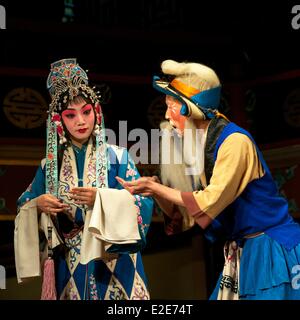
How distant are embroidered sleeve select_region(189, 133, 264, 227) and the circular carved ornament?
2088 millimetres

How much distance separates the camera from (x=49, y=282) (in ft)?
13.4

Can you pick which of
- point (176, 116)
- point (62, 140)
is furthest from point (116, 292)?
point (176, 116)

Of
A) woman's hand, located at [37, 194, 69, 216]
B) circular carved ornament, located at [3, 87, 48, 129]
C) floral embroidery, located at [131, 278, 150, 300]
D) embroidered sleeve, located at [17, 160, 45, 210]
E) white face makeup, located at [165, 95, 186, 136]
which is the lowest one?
floral embroidery, located at [131, 278, 150, 300]

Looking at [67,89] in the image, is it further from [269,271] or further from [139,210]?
[269,271]

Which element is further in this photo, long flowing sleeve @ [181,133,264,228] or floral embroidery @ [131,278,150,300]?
floral embroidery @ [131,278,150,300]

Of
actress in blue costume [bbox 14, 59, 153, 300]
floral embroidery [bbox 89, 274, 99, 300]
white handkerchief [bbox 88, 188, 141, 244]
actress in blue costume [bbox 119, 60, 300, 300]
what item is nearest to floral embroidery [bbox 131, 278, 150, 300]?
actress in blue costume [bbox 14, 59, 153, 300]

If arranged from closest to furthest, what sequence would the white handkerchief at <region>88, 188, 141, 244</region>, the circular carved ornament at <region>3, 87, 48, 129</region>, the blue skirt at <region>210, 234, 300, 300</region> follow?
the blue skirt at <region>210, 234, 300, 300</region>
the white handkerchief at <region>88, 188, 141, 244</region>
the circular carved ornament at <region>3, 87, 48, 129</region>

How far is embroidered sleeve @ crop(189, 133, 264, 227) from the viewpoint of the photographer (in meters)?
3.68

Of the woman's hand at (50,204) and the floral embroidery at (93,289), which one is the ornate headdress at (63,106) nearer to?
the woman's hand at (50,204)

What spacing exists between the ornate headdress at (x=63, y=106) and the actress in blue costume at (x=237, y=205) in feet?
1.49

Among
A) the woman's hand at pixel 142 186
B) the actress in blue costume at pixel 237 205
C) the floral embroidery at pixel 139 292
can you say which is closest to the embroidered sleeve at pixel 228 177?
the actress in blue costume at pixel 237 205

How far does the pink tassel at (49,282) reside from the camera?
4090mm

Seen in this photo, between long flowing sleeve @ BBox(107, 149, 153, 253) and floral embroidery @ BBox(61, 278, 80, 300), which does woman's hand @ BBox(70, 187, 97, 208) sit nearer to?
long flowing sleeve @ BBox(107, 149, 153, 253)

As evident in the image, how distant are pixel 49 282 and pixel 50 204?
323 mm
